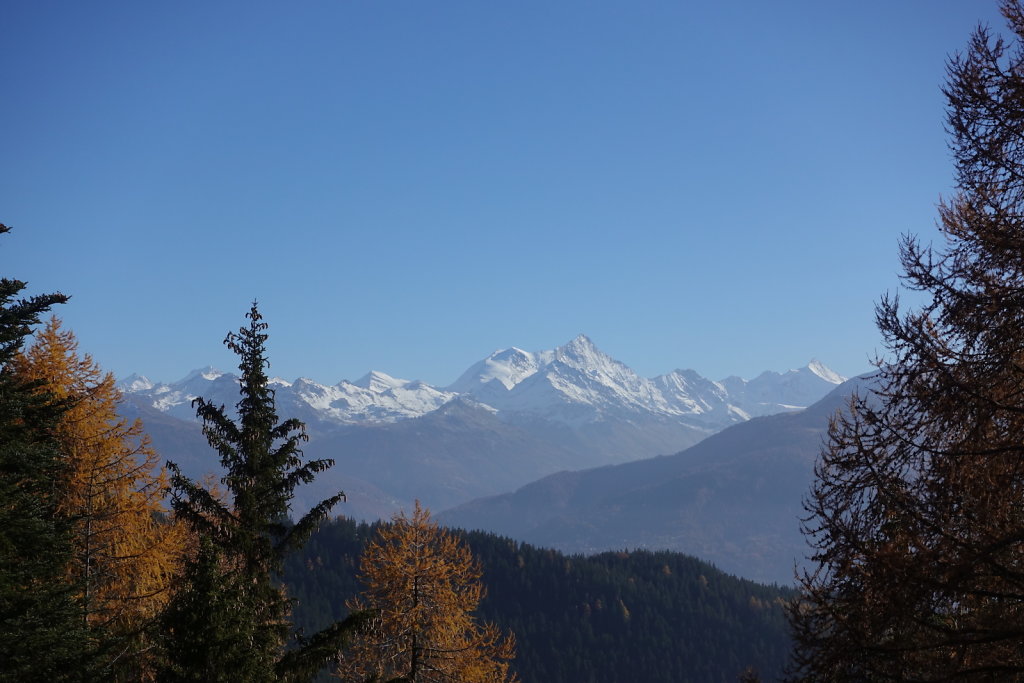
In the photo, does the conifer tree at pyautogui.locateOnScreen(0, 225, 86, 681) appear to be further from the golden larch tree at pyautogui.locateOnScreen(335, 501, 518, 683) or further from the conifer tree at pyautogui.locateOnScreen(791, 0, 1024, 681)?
the conifer tree at pyautogui.locateOnScreen(791, 0, 1024, 681)

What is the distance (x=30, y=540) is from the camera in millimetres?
17797

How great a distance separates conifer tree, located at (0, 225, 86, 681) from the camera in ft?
53.9

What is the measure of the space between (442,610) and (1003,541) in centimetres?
1662

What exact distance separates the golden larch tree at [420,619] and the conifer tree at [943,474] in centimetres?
1314

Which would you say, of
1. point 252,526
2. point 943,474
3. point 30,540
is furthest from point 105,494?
point 943,474

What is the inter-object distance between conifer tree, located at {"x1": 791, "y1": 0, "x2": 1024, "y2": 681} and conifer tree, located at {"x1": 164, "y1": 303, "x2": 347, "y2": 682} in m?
9.41

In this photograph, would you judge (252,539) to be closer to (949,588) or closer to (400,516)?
(400,516)

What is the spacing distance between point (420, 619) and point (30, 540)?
9728 mm

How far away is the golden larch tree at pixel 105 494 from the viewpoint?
21.3 m

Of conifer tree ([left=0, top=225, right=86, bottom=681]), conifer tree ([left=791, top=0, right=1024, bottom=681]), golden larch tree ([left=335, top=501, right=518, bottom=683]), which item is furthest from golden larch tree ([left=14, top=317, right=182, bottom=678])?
conifer tree ([left=791, top=0, right=1024, bottom=681])

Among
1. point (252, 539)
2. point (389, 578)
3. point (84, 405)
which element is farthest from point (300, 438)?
point (84, 405)

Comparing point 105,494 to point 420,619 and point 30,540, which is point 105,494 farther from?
point 420,619

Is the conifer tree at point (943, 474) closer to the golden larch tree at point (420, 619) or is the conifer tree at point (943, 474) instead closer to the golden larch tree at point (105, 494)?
the golden larch tree at point (420, 619)

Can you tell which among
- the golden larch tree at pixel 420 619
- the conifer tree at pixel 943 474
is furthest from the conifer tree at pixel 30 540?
→ the conifer tree at pixel 943 474
